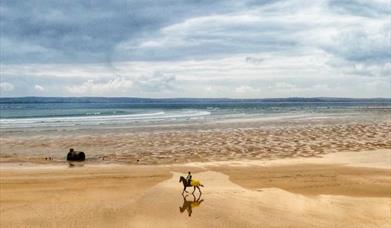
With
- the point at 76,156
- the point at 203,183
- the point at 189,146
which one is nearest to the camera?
the point at 203,183

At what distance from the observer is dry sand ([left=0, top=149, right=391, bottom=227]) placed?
436 inches

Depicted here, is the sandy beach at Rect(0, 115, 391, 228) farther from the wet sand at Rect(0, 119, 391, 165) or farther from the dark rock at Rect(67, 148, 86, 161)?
the dark rock at Rect(67, 148, 86, 161)

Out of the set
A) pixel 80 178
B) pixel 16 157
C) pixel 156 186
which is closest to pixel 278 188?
pixel 156 186

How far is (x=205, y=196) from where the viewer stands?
13227 mm

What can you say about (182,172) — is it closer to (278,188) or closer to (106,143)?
(278,188)

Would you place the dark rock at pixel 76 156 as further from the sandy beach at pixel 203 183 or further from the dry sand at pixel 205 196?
the dry sand at pixel 205 196

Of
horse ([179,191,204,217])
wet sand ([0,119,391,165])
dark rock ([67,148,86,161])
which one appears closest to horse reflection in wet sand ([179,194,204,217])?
horse ([179,191,204,217])

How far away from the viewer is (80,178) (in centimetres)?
1750

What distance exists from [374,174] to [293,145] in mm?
10107

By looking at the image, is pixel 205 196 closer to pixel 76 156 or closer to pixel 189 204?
pixel 189 204

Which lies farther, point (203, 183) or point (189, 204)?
point (203, 183)

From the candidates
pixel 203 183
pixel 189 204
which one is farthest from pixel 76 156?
pixel 189 204

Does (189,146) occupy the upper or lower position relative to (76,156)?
lower

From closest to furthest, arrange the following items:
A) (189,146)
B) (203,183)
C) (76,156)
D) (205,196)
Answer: (205,196) → (203,183) → (76,156) → (189,146)
